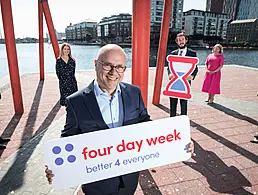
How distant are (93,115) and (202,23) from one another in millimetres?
115134

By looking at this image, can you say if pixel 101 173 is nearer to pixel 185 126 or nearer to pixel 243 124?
pixel 185 126

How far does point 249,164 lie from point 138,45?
272cm

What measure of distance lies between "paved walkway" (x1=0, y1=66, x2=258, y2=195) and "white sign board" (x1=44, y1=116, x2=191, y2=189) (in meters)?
1.22

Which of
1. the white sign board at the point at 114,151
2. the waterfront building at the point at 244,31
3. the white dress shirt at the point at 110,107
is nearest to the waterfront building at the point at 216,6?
the waterfront building at the point at 244,31

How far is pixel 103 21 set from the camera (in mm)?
104875


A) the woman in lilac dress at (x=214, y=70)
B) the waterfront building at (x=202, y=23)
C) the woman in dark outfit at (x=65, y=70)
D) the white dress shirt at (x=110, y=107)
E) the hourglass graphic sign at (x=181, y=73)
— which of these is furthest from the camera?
the waterfront building at (x=202, y=23)

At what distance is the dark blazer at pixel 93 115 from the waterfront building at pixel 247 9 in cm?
14028

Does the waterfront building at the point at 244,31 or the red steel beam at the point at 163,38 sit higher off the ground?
the waterfront building at the point at 244,31

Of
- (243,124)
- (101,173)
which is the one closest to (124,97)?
(101,173)

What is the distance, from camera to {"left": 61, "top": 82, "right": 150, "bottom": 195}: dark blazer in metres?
1.50

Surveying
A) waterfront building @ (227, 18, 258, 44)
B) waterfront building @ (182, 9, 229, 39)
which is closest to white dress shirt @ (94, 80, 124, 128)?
waterfront building @ (182, 9, 229, 39)

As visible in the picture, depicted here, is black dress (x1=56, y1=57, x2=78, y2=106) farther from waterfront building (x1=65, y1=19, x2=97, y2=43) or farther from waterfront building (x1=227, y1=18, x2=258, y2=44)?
waterfront building (x1=65, y1=19, x2=97, y2=43)

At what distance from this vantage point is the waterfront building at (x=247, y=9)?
11431 centimetres

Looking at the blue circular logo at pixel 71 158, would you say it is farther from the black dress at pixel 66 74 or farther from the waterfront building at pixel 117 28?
the waterfront building at pixel 117 28
